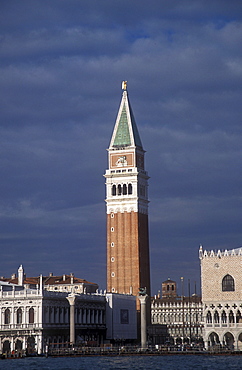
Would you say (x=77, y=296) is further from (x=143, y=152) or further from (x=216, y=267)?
(x=143, y=152)

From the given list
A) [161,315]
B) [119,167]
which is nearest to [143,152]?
[119,167]

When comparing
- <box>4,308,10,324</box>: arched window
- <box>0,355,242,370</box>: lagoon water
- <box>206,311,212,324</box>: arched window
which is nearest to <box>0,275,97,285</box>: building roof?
<box>4,308,10,324</box>: arched window

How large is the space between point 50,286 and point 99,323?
2050cm

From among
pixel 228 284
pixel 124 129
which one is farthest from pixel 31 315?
pixel 124 129

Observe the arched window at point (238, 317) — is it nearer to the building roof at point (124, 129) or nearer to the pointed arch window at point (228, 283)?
the pointed arch window at point (228, 283)

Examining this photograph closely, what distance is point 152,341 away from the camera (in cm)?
13850

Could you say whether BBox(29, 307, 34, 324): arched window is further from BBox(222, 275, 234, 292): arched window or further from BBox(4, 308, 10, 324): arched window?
BBox(222, 275, 234, 292): arched window

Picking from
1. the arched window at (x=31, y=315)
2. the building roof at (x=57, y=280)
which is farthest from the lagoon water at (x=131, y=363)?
the building roof at (x=57, y=280)

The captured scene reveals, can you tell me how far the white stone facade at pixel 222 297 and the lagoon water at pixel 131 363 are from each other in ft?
47.2

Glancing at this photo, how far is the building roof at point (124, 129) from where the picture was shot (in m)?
142

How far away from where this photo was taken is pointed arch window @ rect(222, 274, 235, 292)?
116 meters

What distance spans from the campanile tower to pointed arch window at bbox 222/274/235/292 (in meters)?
22.9

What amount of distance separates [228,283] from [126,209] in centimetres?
2917

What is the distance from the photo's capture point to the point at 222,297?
116125mm
